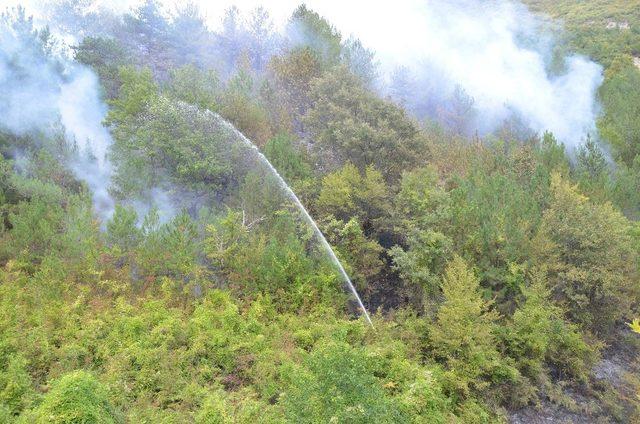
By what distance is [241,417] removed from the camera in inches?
340

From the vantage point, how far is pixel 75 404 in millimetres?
7496

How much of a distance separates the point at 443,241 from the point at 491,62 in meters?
23.4

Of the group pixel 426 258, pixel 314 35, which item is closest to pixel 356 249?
A: pixel 426 258

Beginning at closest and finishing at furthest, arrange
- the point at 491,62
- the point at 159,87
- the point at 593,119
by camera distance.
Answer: the point at 159,87 < the point at 593,119 < the point at 491,62

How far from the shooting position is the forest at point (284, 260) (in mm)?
9773

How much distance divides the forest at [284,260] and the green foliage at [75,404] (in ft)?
0.11

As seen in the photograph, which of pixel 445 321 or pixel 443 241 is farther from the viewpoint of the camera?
pixel 443 241

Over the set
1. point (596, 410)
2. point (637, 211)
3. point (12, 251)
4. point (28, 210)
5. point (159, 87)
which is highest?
point (159, 87)

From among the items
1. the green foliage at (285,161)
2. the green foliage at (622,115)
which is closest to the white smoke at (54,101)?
the green foliage at (285,161)

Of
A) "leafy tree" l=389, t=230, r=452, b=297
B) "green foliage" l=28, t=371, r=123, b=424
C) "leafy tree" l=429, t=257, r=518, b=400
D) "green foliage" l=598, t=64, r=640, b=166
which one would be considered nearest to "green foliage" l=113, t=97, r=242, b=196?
"leafy tree" l=389, t=230, r=452, b=297

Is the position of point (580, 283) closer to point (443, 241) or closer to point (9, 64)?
point (443, 241)

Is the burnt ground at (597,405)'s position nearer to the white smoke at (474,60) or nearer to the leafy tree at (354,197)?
the leafy tree at (354,197)

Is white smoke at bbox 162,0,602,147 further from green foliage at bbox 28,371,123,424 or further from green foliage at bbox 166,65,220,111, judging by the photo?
green foliage at bbox 28,371,123,424

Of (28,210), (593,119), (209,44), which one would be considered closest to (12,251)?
(28,210)
